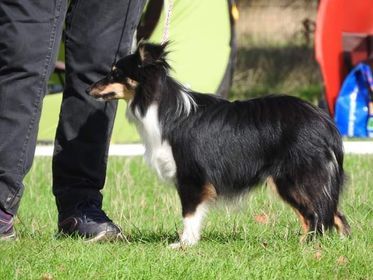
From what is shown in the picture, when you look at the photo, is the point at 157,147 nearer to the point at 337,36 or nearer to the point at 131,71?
the point at 131,71

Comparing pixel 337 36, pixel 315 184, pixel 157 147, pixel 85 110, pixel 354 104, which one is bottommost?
pixel 354 104

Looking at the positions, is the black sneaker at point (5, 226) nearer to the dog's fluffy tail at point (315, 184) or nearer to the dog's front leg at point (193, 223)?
the dog's front leg at point (193, 223)

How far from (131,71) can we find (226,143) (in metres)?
0.58

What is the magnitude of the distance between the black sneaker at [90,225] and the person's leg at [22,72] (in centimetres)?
43

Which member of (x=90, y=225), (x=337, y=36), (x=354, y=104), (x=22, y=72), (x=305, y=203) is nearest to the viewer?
(x=22, y=72)

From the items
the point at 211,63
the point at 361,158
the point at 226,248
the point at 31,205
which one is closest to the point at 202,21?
the point at 211,63

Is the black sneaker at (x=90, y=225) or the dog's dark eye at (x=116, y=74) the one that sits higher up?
the dog's dark eye at (x=116, y=74)

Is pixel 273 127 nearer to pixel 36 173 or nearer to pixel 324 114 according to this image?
pixel 324 114

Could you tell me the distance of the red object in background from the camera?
10242 millimetres

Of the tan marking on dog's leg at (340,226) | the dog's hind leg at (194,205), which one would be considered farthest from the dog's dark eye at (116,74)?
the tan marking on dog's leg at (340,226)

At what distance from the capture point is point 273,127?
14.8ft

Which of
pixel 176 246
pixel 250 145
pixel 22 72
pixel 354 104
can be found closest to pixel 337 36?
pixel 354 104

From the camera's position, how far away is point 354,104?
10133 mm

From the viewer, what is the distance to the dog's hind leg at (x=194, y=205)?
4.54 metres
